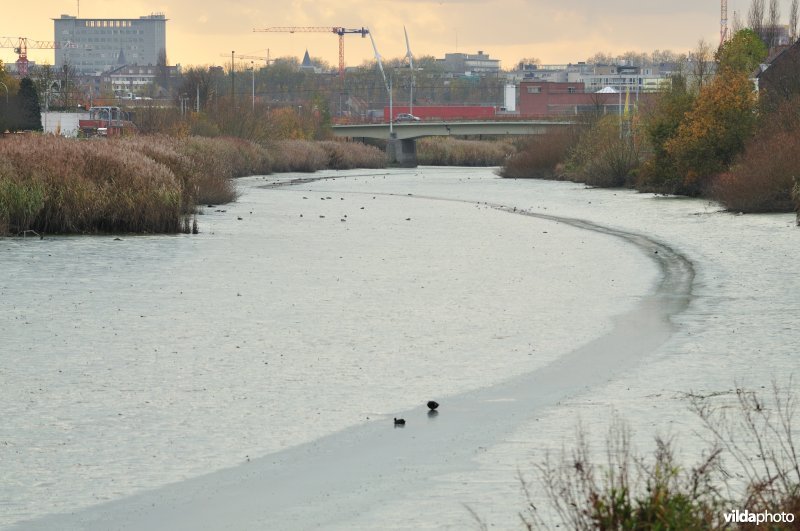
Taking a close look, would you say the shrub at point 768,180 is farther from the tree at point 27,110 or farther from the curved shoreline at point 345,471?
the tree at point 27,110

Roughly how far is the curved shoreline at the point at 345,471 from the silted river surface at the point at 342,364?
1.2 inches

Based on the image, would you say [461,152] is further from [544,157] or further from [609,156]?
[609,156]

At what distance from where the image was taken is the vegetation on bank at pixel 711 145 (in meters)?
43.4

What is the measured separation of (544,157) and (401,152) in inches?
1685

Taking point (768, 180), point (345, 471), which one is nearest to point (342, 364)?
point (345, 471)

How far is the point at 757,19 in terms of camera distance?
103m

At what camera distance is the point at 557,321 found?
19.2m

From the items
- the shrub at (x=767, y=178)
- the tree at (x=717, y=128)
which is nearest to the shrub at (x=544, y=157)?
the tree at (x=717, y=128)

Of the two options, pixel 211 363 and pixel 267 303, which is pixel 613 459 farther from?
pixel 267 303

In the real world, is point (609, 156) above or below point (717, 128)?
below

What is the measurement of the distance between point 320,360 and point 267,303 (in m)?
5.37

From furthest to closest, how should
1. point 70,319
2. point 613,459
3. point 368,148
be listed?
1. point 368,148
2. point 70,319
3. point 613,459

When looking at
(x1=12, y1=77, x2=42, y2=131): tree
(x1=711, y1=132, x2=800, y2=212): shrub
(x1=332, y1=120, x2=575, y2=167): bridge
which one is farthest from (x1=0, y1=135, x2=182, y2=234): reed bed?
(x1=332, y1=120, x2=575, y2=167): bridge

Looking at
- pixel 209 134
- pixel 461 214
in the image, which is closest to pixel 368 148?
pixel 209 134
